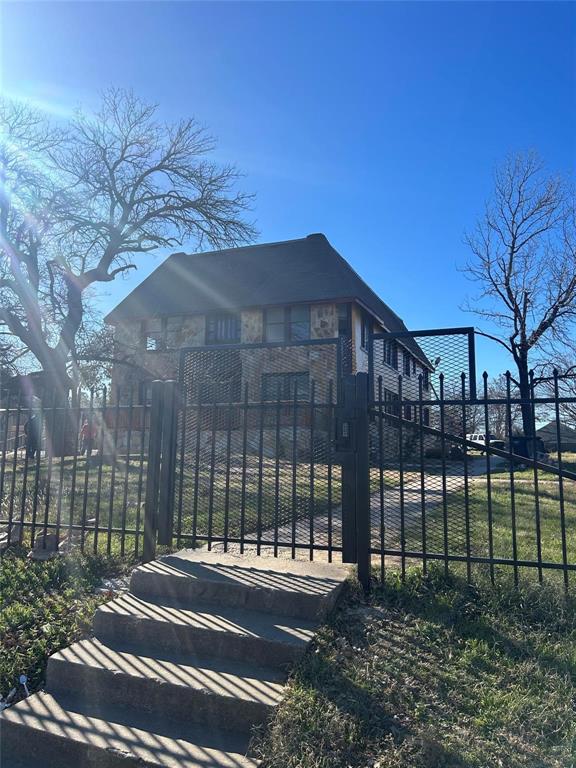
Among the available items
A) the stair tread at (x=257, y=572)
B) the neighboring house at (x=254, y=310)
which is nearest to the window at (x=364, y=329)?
the neighboring house at (x=254, y=310)

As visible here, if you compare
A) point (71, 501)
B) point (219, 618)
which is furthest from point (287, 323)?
point (219, 618)

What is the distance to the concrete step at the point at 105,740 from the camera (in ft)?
7.99

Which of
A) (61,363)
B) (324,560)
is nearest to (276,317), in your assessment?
(61,363)

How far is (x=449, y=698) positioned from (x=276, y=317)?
18.6 metres

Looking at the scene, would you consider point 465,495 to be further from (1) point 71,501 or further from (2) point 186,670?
(1) point 71,501

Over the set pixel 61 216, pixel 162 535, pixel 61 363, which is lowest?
pixel 162 535

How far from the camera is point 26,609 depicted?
4020mm

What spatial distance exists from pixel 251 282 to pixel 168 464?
18.9 meters

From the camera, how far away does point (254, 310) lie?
2092 centimetres

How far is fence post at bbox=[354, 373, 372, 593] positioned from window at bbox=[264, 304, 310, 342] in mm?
16030

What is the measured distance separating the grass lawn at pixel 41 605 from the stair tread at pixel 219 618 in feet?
1.45

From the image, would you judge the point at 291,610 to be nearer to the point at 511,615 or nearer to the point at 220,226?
the point at 511,615

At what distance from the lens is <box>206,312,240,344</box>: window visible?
21656 millimetres

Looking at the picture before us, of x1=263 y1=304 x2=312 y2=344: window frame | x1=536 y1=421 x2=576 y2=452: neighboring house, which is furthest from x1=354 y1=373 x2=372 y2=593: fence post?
x1=263 y1=304 x2=312 y2=344: window frame
